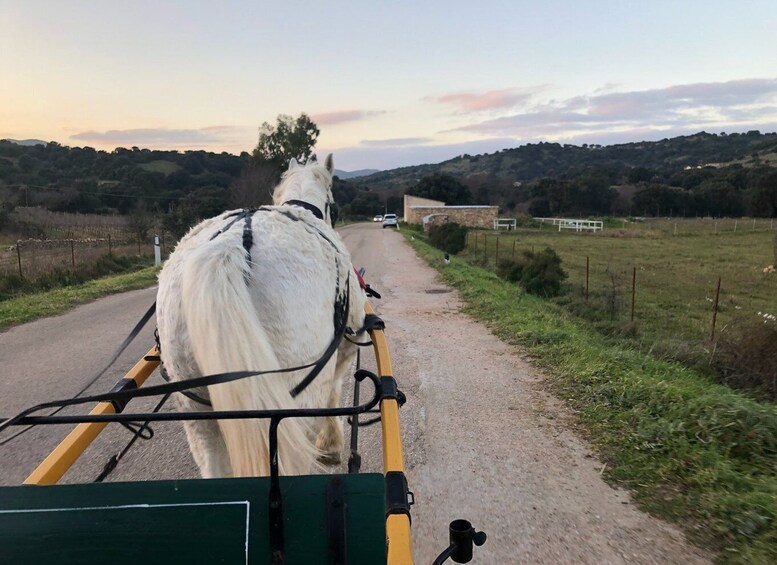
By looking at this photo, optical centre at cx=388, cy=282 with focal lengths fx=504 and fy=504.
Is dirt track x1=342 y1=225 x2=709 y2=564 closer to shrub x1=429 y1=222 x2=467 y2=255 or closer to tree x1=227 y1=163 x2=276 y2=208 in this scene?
shrub x1=429 y1=222 x2=467 y2=255

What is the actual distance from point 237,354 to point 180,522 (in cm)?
60

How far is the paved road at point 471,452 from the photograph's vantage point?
2.88 m

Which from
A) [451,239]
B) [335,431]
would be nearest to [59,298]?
[335,431]

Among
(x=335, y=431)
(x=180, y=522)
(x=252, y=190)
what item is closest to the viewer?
(x=180, y=522)

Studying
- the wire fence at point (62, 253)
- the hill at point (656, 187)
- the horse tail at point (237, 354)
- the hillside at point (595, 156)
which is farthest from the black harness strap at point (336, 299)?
the hillside at point (595, 156)

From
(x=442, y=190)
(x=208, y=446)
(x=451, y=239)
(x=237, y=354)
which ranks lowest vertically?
(x=451, y=239)

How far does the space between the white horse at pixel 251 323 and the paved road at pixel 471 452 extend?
1.30 meters

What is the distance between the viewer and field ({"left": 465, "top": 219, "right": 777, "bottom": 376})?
8836mm

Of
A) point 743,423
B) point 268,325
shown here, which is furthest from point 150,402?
point 743,423

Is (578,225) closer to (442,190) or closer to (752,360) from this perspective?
(442,190)

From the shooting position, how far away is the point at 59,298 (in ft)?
33.6

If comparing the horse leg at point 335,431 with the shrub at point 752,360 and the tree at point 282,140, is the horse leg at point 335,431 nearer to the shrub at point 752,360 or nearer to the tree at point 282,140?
the shrub at point 752,360

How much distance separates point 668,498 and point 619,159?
14622cm

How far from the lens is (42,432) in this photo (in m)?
4.30
